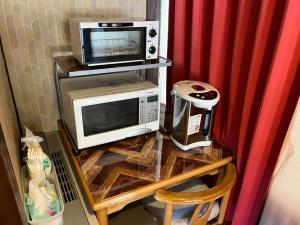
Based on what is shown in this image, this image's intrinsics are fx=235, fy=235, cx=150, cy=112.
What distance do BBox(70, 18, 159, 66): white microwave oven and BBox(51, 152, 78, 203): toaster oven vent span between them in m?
0.55

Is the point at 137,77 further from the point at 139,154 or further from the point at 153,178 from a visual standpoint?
the point at 153,178

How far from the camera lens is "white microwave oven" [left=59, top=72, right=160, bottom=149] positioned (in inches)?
39.9

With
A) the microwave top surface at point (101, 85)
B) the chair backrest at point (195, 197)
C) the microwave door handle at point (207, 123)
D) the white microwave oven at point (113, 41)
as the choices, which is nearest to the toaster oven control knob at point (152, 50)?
the white microwave oven at point (113, 41)

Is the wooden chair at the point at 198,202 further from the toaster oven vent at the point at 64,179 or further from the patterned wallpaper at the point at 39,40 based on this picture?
the patterned wallpaper at the point at 39,40

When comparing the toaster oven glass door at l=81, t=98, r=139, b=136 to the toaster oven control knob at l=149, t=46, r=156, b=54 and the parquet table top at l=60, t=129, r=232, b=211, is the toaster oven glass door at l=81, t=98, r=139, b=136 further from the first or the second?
the toaster oven control knob at l=149, t=46, r=156, b=54

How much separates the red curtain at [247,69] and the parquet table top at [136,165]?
15 centimetres

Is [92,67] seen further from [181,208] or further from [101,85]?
[181,208]

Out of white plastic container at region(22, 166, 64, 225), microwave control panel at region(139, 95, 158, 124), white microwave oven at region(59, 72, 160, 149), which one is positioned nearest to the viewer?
white plastic container at region(22, 166, 64, 225)

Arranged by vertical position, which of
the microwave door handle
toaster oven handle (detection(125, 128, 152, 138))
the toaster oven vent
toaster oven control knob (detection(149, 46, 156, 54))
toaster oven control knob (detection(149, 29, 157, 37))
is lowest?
the toaster oven vent

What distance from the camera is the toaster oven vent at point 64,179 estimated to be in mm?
1015

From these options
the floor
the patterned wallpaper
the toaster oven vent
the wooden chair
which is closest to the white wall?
the wooden chair

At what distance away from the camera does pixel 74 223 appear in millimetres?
899

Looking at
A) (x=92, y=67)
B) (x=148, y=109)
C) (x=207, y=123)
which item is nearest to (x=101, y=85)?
(x=92, y=67)

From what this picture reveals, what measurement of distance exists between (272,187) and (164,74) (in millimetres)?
930
